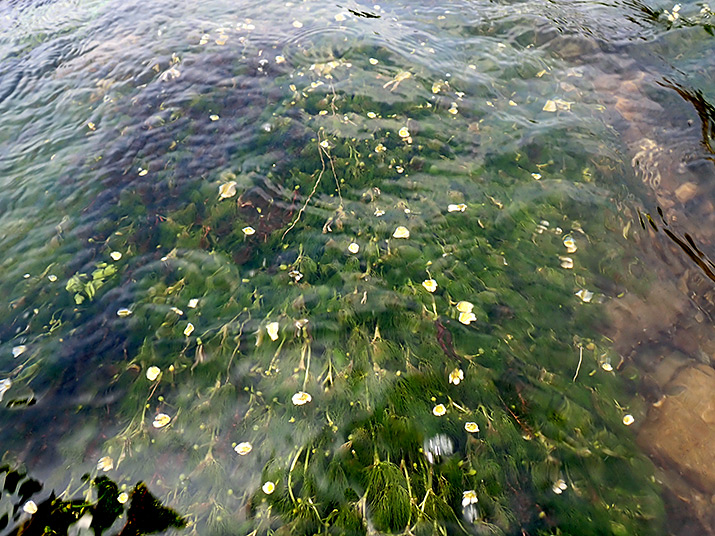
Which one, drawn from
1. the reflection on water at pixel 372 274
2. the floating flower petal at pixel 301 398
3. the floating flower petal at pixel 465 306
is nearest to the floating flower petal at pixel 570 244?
the reflection on water at pixel 372 274

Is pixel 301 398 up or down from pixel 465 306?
down

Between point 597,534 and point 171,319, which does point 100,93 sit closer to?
point 171,319

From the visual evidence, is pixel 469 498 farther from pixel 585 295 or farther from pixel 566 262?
pixel 566 262

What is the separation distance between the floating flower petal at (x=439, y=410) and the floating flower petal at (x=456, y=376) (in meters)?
0.29

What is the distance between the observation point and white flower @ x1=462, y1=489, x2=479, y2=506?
361 centimetres

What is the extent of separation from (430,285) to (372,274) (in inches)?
28.0

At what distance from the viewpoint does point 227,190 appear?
634cm

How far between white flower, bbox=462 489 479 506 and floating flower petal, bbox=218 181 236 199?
15.8ft

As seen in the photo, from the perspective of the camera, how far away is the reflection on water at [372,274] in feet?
12.6

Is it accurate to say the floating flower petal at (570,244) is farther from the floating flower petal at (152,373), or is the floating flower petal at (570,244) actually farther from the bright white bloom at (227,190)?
the floating flower petal at (152,373)

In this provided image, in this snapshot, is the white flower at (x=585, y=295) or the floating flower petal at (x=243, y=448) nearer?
the floating flower petal at (x=243, y=448)

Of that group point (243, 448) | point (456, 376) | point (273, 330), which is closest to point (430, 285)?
point (456, 376)

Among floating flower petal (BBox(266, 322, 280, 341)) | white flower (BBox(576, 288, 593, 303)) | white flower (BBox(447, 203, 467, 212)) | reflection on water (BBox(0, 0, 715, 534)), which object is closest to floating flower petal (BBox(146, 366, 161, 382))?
reflection on water (BBox(0, 0, 715, 534))

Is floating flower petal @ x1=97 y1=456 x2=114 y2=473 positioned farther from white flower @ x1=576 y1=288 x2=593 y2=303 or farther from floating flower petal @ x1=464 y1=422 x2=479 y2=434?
white flower @ x1=576 y1=288 x2=593 y2=303
